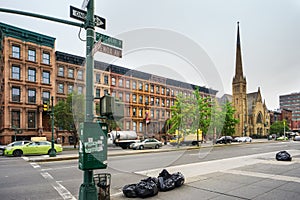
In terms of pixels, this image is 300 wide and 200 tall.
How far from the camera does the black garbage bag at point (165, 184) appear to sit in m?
7.35

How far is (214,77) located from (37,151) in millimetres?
20101

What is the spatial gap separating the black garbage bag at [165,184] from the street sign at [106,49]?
165 inches

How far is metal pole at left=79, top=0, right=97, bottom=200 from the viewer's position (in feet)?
17.2

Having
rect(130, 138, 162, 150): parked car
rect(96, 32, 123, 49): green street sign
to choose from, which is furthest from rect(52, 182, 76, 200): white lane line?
rect(130, 138, 162, 150): parked car

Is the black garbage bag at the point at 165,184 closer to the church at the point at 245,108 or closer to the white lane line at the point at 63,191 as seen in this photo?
the white lane line at the point at 63,191

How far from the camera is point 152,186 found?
6840 mm

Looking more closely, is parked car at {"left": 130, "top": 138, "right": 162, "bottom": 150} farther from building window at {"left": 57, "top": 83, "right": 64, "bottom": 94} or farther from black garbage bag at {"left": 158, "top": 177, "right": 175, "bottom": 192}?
building window at {"left": 57, "top": 83, "right": 64, "bottom": 94}

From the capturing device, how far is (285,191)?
23.4 feet

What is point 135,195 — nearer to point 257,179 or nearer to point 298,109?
point 257,179

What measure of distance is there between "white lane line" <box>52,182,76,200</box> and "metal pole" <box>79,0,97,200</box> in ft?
7.45

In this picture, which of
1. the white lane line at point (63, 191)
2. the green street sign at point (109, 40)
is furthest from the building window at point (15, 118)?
the green street sign at point (109, 40)

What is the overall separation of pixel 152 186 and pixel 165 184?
2.35 ft

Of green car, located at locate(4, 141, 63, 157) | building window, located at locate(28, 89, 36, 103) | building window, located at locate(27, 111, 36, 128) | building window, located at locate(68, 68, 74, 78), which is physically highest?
building window, located at locate(68, 68, 74, 78)

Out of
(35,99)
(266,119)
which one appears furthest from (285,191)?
(266,119)
